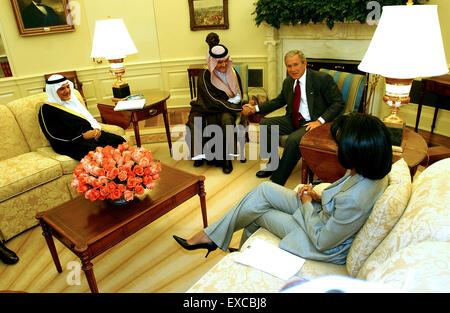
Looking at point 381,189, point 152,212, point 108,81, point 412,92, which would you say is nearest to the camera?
point 381,189

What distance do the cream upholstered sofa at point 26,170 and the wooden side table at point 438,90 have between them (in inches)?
156

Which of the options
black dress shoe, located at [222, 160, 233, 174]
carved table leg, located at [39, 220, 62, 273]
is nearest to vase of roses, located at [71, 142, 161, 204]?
carved table leg, located at [39, 220, 62, 273]

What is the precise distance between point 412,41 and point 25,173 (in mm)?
3145

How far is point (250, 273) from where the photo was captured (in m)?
1.66

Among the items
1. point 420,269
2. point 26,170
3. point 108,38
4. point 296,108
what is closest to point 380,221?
point 420,269

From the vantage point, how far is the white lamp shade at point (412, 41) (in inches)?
78.7

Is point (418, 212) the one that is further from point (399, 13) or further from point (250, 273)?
point (399, 13)

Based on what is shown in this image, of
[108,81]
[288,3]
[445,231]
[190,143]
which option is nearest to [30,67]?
[108,81]

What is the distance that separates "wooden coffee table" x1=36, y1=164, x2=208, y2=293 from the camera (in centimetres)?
200

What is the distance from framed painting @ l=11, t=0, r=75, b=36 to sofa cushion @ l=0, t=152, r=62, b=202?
2.85 meters

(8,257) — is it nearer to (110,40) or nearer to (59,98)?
(59,98)

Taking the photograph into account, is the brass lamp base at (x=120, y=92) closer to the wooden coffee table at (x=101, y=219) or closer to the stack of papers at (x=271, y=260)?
the wooden coffee table at (x=101, y=219)

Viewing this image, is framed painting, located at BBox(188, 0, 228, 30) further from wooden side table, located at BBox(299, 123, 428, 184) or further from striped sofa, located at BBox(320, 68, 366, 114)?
wooden side table, located at BBox(299, 123, 428, 184)

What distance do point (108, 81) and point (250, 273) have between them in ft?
16.9
